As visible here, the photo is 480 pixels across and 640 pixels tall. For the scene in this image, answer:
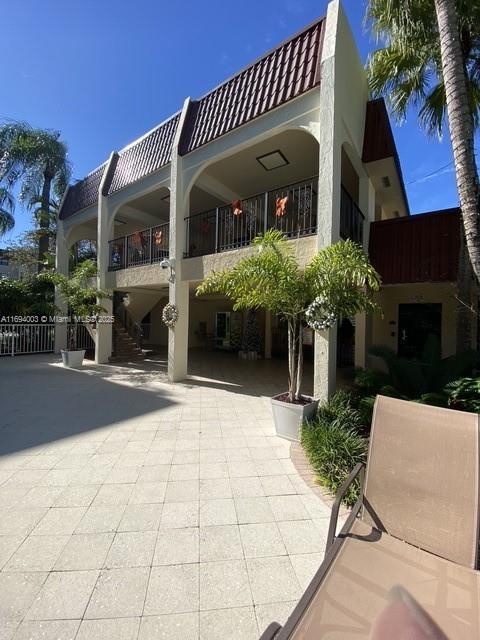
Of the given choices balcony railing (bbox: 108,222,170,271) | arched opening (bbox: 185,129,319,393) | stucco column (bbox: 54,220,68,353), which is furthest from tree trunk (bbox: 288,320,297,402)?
stucco column (bbox: 54,220,68,353)

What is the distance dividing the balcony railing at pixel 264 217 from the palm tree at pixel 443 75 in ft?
9.48

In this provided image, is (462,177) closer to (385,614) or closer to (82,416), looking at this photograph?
(385,614)

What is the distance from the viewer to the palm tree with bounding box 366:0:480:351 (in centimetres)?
416

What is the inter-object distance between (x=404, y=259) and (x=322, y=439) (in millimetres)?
5262

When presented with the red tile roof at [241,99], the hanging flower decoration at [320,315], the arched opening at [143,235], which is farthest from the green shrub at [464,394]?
the arched opening at [143,235]

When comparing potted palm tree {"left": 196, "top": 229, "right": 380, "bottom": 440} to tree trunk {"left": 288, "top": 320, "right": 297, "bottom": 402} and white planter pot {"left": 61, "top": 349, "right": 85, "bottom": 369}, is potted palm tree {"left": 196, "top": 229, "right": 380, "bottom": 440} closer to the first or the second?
tree trunk {"left": 288, "top": 320, "right": 297, "bottom": 402}

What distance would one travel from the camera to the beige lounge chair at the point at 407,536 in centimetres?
156

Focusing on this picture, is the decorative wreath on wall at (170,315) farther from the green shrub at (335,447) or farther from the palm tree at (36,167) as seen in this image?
the palm tree at (36,167)

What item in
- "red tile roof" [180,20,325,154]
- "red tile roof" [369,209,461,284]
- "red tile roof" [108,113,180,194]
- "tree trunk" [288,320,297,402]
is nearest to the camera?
"tree trunk" [288,320,297,402]

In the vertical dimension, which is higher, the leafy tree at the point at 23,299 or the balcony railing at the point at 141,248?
the balcony railing at the point at 141,248

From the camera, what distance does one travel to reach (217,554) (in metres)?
2.48

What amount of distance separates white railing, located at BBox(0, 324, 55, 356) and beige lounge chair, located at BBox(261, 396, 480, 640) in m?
15.7

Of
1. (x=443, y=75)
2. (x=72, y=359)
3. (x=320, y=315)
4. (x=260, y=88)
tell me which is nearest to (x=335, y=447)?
(x=320, y=315)

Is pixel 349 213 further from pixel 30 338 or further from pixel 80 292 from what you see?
pixel 30 338
